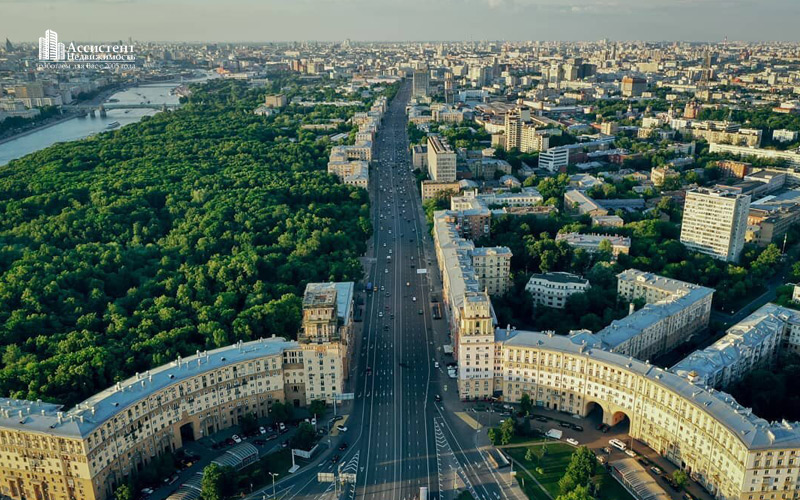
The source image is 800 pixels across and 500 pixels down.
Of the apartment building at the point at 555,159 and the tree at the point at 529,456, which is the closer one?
the tree at the point at 529,456

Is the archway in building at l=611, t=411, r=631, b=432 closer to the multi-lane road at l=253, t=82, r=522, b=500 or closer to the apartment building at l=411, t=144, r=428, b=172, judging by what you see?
the multi-lane road at l=253, t=82, r=522, b=500

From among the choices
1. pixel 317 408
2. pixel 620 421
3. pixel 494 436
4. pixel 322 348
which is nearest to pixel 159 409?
pixel 317 408

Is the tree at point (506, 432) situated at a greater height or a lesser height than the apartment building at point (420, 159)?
lesser

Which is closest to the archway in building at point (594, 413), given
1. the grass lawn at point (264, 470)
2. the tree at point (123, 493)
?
the grass lawn at point (264, 470)

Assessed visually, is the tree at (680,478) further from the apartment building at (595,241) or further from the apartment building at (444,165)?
the apartment building at (444,165)

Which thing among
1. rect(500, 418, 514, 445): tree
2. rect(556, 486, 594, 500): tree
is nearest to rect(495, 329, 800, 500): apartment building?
rect(500, 418, 514, 445): tree

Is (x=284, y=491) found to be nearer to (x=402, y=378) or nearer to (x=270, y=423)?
(x=270, y=423)

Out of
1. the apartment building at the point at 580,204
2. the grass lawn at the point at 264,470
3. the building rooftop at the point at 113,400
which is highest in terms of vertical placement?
the apartment building at the point at 580,204
